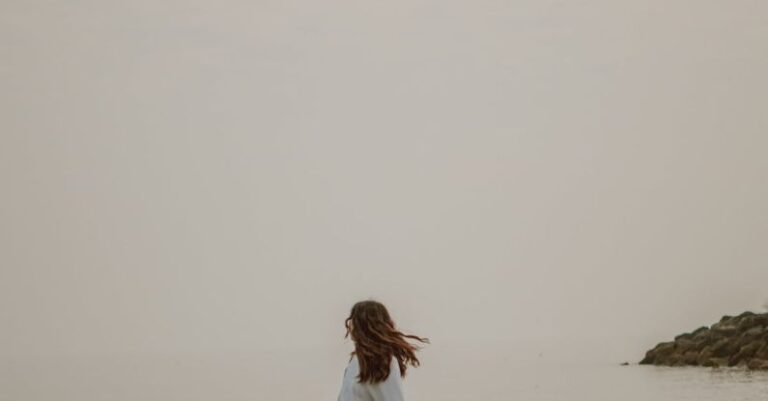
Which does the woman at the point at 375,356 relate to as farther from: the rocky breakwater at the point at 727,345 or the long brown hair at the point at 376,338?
the rocky breakwater at the point at 727,345

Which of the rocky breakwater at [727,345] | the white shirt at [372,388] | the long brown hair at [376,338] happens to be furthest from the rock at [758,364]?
the long brown hair at [376,338]

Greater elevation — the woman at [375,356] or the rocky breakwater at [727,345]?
the rocky breakwater at [727,345]

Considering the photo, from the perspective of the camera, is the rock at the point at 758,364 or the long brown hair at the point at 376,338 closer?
the long brown hair at the point at 376,338

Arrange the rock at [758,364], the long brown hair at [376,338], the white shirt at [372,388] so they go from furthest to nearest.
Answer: the rock at [758,364] < the white shirt at [372,388] < the long brown hair at [376,338]

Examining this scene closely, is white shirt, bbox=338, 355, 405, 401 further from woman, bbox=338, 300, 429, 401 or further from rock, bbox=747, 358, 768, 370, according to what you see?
rock, bbox=747, 358, 768, 370

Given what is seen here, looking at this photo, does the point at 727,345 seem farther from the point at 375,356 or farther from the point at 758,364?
the point at 375,356

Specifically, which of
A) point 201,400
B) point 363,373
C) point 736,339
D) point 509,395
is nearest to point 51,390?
point 201,400

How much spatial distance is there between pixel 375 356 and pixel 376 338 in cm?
16

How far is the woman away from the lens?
12.4 m

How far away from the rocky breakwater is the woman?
47.7 m

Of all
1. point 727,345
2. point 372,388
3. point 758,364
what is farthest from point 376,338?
point 727,345

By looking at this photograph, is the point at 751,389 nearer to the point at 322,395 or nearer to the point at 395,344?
the point at 322,395

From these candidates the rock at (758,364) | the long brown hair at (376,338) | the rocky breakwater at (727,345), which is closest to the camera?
the long brown hair at (376,338)

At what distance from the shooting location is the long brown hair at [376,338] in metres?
12.4
